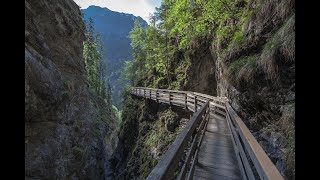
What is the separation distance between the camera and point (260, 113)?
271 inches

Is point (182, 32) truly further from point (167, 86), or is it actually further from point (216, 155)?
point (216, 155)

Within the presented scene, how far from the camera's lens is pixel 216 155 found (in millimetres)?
5391

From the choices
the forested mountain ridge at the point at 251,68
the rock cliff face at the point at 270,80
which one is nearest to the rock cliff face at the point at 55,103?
the forested mountain ridge at the point at 251,68

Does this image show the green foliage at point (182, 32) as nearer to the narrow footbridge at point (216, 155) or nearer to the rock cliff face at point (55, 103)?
the narrow footbridge at point (216, 155)

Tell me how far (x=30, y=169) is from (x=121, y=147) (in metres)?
16.3

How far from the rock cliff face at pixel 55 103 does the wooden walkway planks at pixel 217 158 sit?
6641 millimetres

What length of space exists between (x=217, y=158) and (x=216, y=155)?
0.74ft

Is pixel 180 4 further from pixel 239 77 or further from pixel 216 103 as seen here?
pixel 239 77

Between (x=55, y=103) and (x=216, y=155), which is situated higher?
(x=55, y=103)

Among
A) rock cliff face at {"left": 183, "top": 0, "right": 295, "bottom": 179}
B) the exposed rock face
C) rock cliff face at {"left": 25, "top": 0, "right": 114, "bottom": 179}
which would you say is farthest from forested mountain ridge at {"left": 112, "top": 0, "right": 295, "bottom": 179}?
rock cliff face at {"left": 25, "top": 0, "right": 114, "bottom": 179}

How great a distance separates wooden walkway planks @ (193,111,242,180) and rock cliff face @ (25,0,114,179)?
6641mm

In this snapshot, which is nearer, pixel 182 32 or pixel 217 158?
pixel 217 158

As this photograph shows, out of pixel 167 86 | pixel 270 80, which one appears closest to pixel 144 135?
pixel 167 86
